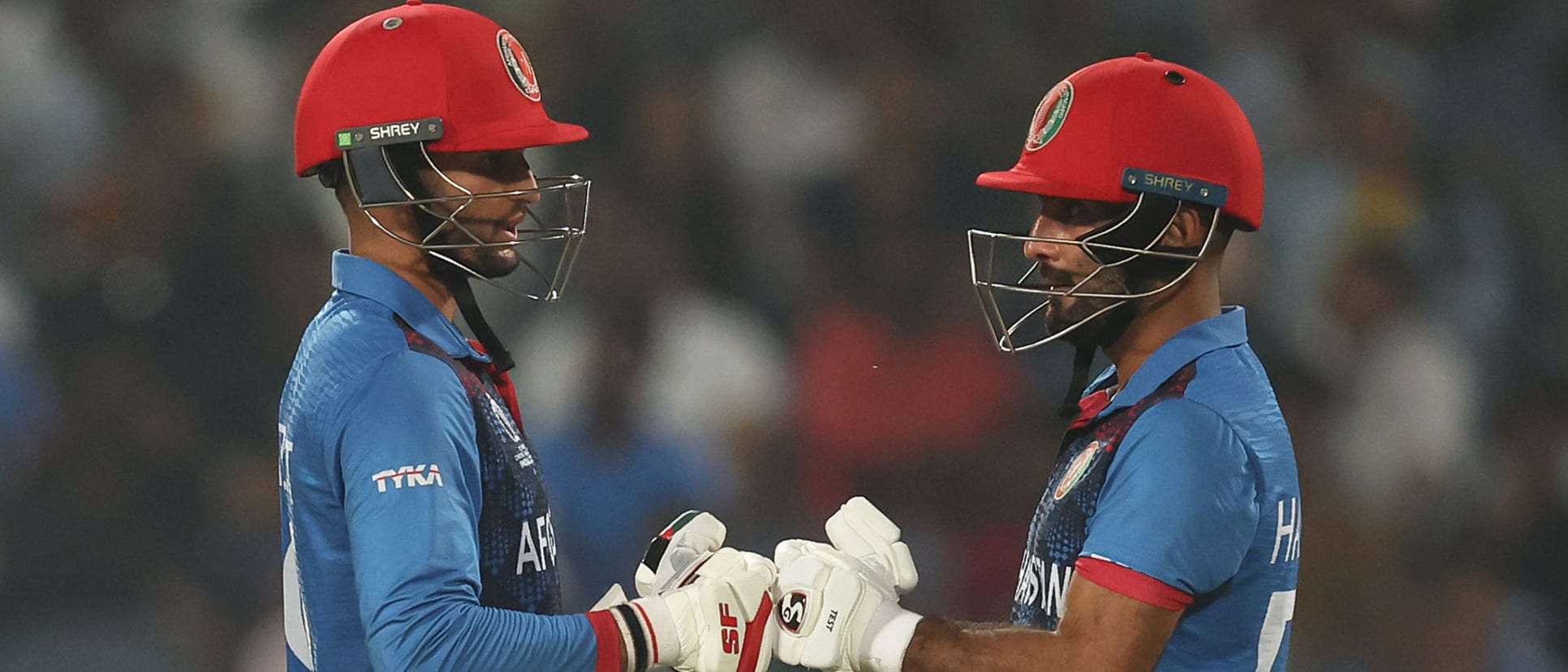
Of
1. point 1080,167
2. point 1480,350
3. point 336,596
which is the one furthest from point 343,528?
point 1480,350

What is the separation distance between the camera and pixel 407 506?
234 cm

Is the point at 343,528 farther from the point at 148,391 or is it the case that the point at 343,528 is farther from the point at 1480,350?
the point at 1480,350

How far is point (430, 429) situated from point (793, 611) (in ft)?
2.43

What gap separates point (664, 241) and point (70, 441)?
197 centimetres

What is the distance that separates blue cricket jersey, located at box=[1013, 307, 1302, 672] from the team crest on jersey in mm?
1156

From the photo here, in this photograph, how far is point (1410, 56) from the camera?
5121mm

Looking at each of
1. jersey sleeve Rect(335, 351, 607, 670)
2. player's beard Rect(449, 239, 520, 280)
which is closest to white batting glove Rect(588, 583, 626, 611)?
jersey sleeve Rect(335, 351, 607, 670)

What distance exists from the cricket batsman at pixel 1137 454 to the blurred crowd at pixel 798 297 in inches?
80.7

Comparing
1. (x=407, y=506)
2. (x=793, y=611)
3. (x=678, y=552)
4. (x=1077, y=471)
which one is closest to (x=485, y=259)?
(x=407, y=506)

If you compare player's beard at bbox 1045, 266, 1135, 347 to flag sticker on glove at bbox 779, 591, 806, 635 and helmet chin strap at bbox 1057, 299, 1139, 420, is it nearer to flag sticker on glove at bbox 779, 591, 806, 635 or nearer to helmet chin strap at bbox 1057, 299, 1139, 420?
helmet chin strap at bbox 1057, 299, 1139, 420

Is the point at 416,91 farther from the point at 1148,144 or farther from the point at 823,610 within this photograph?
the point at 1148,144

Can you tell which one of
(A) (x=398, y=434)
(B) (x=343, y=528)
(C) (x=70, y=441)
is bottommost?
(C) (x=70, y=441)

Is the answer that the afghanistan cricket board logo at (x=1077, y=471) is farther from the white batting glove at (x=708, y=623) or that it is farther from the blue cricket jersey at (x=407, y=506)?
the blue cricket jersey at (x=407, y=506)

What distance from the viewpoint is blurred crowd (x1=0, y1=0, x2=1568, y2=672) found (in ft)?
16.1
